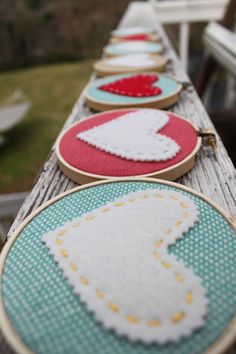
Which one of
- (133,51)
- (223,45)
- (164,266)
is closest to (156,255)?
(164,266)

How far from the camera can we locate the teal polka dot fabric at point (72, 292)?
45 cm

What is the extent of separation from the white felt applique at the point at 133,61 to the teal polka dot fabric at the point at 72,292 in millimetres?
1158

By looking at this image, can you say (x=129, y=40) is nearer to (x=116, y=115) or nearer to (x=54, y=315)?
(x=116, y=115)

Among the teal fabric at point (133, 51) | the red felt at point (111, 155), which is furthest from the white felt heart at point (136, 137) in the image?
the teal fabric at point (133, 51)

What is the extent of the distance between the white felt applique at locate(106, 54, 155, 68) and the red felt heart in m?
0.23

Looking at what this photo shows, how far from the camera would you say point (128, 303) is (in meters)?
0.48

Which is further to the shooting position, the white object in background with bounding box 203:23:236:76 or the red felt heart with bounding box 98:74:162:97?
the white object in background with bounding box 203:23:236:76

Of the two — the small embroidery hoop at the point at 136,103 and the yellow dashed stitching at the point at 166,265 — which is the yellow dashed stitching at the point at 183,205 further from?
the small embroidery hoop at the point at 136,103

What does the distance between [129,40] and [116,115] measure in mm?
1481

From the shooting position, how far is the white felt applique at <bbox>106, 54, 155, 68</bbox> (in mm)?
1663

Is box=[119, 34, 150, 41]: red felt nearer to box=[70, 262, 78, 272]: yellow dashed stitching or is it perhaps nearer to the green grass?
box=[70, 262, 78, 272]: yellow dashed stitching

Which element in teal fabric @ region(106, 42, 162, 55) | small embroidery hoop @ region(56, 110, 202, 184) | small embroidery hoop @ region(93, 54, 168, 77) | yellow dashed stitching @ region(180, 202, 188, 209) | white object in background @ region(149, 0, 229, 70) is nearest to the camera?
yellow dashed stitching @ region(180, 202, 188, 209)

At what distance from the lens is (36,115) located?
5.92m

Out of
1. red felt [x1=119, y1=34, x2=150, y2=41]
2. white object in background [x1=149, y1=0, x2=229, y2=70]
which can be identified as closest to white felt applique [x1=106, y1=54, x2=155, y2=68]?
red felt [x1=119, y1=34, x2=150, y2=41]
